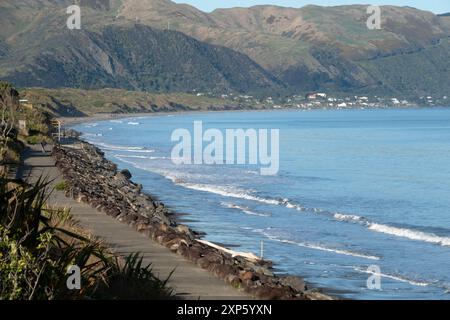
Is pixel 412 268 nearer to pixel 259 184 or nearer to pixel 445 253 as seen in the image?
pixel 445 253

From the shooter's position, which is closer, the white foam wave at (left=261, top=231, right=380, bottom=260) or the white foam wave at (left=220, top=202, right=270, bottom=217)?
the white foam wave at (left=261, top=231, right=380, bottom=260)

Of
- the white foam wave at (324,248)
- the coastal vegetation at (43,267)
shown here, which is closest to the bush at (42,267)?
the coastal vegetation at (43,267)

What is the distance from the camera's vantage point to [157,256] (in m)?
16.4

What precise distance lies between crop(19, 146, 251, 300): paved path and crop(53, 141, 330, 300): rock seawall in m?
0.18

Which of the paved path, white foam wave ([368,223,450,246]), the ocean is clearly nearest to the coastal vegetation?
the paved path

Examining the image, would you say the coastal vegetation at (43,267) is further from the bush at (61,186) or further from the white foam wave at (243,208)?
the white foam wave at (243,208)

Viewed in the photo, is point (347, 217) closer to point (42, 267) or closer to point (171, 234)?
point (171, 234)

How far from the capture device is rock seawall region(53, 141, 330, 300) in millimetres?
14295

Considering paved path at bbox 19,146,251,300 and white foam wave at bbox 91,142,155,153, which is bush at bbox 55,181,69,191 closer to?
paved path at bbox 19,146,251,300

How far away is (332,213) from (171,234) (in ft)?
49.8

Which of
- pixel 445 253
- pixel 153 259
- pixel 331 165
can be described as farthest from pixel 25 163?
pixel 331 165
